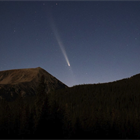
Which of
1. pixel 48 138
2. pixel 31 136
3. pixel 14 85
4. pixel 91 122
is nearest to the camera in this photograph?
pixel 31 136

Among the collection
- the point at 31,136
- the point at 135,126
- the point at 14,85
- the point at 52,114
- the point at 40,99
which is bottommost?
the point at 135,126

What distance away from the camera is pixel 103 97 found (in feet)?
504

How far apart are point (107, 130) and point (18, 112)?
88.5ft

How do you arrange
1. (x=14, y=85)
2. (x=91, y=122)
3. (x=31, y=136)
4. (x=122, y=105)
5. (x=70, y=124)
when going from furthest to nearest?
(x=14, y=85) < (x=122, y=105) < (x=91, y=122) < (x=70, y=124) < (x=31, y=136)

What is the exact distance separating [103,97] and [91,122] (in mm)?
95961

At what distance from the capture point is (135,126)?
62.6m

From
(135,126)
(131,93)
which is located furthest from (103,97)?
(135,126)

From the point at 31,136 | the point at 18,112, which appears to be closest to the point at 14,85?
the point at 18,112

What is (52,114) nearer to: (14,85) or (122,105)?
(122,105)

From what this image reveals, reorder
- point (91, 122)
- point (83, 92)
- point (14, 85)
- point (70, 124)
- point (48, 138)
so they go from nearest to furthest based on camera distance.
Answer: point (48, 138) < point (70, 124) < point (91, 122) < point (83, 92) < point (14, 85)

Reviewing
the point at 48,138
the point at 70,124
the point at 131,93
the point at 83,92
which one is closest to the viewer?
the point at 48,138

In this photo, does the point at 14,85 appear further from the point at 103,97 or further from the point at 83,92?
the point at 103,97

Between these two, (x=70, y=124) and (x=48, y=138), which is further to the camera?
(x=70, y=124)

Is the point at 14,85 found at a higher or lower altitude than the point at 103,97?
higher
